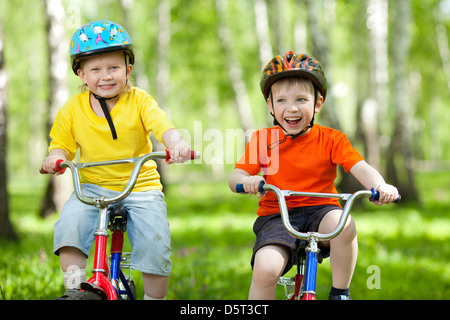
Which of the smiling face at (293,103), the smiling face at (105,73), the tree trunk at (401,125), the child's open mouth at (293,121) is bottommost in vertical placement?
the child's open mouth at (293,121)

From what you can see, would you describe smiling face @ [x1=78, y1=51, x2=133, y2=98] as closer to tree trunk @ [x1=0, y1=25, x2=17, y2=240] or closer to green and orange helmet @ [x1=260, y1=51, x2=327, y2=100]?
green and orange helmet @ [x1=260, y1=51, x2=327, y2=100]

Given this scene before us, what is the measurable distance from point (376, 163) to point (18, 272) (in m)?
9.00

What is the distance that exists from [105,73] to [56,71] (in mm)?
6411

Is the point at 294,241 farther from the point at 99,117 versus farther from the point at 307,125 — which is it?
the point at 99,117

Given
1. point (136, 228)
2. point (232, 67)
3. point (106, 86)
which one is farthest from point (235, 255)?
point (232, 67)

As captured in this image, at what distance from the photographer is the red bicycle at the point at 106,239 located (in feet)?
8.94

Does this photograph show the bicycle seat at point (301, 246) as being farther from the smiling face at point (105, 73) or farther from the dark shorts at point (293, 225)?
the smiling face at point (105, 73)

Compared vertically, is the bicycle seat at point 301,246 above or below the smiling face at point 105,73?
below

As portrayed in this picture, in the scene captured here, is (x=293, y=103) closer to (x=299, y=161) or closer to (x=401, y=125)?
(x=299, y=161)

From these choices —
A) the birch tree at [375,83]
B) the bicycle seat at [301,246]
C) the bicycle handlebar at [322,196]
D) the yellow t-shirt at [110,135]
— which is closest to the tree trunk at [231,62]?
the birch tree at [375,83]

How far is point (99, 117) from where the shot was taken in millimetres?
3246

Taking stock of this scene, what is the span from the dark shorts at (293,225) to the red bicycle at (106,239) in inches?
23.8

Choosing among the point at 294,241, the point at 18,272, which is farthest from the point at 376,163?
the point at 294,241

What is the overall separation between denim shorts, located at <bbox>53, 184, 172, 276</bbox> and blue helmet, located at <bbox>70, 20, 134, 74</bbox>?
0.78 m
